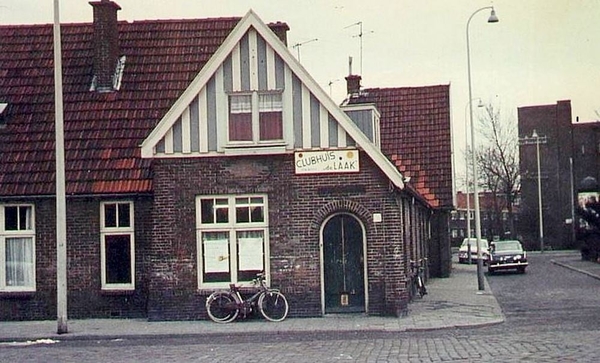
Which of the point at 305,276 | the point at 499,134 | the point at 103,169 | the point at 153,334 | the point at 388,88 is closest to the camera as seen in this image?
the point at 153,334

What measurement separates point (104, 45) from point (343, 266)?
1003cm

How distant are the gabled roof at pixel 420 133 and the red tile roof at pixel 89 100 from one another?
14.6 metres

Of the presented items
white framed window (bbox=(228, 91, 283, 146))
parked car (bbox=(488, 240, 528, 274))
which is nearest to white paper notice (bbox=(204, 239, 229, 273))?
white framed window (bbox=(228, 91, 283, 146))

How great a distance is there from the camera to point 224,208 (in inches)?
925

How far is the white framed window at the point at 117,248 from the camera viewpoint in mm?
24469

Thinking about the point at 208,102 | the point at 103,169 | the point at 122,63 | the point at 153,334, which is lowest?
the point at 153,334

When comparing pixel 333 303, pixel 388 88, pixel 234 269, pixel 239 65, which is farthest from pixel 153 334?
pixel 388 88

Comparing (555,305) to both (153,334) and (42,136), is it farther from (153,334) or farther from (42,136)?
(42,136)

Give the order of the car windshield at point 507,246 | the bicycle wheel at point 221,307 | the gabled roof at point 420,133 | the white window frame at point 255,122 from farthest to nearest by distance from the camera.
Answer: the car windshield at point 507,246, the gabled roof at point 420,133, the white window frame at point 255,122, the bicycle wheel at point 221,307

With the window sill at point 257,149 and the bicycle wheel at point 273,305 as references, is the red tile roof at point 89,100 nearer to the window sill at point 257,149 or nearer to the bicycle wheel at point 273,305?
the window sill at point 257,149

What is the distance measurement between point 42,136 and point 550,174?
7219cm

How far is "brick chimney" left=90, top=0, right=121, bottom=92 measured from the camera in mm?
26875

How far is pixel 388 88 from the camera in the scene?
45.6 m

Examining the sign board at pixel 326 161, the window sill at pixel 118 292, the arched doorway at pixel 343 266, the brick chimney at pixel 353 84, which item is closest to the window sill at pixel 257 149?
the sign board at pixel 326 161
